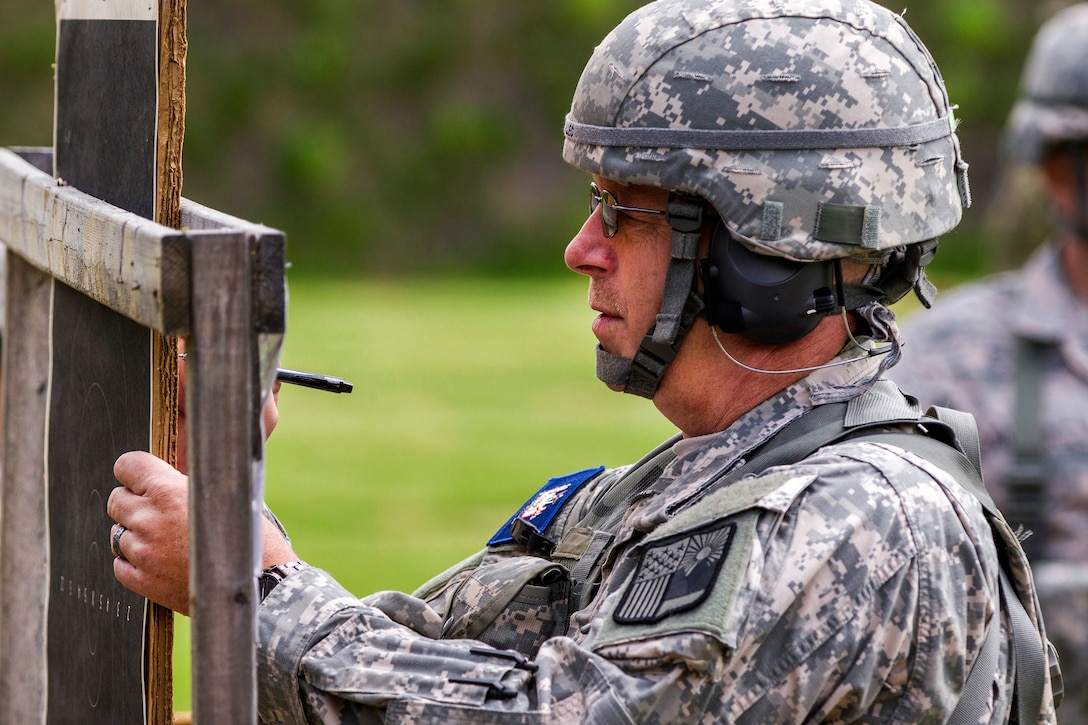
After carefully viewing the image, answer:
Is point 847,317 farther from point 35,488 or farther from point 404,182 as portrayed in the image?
point 404,182

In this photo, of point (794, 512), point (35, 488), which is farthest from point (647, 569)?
point (35, 488)

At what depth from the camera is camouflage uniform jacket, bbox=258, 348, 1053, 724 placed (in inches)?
88.8

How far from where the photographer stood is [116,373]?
255 centimetres

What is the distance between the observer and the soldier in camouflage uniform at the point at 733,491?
90.1 inches

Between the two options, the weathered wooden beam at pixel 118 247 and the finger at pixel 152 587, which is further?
the finger at pixel 152 587

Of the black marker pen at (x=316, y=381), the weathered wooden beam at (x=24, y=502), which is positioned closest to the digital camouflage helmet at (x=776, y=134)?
the black marker pen at (x=316, y=381)

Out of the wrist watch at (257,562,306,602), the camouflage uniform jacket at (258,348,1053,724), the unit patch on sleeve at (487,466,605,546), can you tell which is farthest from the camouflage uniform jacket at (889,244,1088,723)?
the wrist watch at (257,562,306,602)

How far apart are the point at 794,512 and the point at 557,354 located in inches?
482

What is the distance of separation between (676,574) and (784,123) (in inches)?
32.1

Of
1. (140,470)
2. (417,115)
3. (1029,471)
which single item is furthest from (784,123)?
(417,115)

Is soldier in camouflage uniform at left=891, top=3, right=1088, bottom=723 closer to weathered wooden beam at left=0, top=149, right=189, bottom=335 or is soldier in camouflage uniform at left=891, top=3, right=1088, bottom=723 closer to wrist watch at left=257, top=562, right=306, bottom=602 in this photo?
wrist watch at left=257, top=562, right=306, bottom=602

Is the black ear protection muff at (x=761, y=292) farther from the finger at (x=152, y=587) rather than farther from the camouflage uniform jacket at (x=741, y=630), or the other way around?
the finger at (x=152, y=587)

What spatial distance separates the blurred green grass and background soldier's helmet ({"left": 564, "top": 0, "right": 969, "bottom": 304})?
4.58 metres

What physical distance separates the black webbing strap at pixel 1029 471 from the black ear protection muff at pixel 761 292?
223 centimetres
